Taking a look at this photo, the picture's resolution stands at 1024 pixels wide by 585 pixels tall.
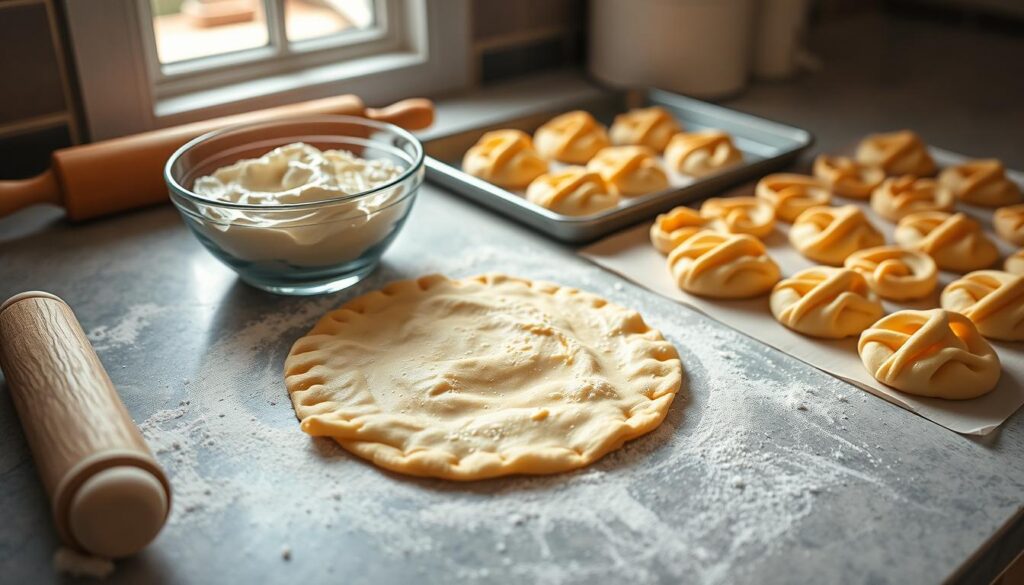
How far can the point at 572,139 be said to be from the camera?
68.1 inches

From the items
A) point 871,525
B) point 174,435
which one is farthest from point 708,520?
point 174,435

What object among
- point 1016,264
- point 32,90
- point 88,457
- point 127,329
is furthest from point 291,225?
point 1016,264

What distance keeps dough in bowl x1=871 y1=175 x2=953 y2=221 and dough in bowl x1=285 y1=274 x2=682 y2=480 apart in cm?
60

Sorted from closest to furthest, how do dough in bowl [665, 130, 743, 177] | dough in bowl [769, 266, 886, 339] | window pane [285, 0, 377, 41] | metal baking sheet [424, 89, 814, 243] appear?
dough in bowl [769, 266, 886, 339], metal baking sheet [424, 89, 814, 243], dough in bowl [665, 130, 743, 177], window pane [285, 0, 377, 41]

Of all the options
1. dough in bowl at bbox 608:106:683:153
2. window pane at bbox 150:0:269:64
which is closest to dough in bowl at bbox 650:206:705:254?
dough in bowl at bbox 608:106:683:153

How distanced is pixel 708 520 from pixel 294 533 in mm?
399

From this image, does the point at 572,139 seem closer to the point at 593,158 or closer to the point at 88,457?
the point at 593,158

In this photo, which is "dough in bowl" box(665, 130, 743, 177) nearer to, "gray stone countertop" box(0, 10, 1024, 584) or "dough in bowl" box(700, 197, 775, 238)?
"dough in bowl" box(700, 197, 775, 238)

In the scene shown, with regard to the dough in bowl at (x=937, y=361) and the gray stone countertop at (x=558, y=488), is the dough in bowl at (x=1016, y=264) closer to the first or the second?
the dough in bowl at (x=937, y=361)

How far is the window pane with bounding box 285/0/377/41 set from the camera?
195 cm

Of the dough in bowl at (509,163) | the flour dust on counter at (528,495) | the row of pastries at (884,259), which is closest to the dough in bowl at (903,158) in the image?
the row of pastries at (884,259)

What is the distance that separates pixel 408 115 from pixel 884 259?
2.76ft

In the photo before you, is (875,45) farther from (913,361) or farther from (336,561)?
(336,561)

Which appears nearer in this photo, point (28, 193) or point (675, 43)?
point (28, 193)
